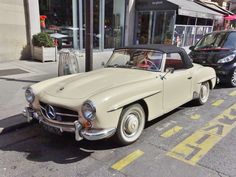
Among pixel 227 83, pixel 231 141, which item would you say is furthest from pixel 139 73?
pixel 227 83

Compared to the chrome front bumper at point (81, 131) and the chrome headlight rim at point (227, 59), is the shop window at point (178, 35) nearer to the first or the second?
the chrome headlight rim at point (227, 59)

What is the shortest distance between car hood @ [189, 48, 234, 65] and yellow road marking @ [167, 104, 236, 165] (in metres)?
2.71

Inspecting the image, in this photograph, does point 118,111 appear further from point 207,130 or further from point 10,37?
point 10,37

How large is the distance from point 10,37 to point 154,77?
747 centimetres

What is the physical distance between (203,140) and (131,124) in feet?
3.96

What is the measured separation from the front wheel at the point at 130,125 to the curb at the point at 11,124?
187 centimetres

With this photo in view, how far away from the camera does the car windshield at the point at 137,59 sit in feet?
14.4

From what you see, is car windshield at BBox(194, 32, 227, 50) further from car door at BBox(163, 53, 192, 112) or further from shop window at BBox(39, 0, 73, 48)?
shop window at BBox(39, 0, 73, 48)

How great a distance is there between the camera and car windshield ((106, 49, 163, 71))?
4379 millimetres

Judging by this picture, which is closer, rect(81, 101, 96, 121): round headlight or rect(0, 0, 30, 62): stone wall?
rect(81, 101, 96, 121): round headlight

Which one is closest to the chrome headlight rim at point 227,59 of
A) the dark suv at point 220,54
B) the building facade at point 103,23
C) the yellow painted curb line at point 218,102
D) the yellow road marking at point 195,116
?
the dark suv at point 220,54

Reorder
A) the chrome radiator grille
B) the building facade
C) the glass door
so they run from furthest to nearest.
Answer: the glass door
the building facade
the chrome radiator grille

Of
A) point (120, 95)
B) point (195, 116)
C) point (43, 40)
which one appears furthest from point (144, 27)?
point (120, 95)

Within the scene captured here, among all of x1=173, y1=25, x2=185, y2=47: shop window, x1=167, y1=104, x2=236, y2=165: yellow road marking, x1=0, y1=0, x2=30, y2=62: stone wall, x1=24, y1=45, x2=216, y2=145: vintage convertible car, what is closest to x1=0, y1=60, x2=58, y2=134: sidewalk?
x1=0, y1=0, x2=30, y2=62: stone wall
